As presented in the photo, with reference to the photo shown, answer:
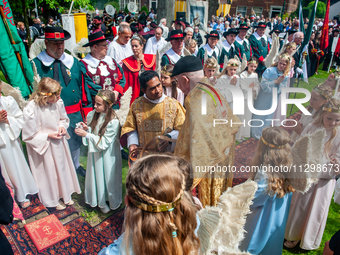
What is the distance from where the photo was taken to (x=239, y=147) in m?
5.03

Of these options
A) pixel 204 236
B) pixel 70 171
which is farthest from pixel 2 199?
pixel 70 171

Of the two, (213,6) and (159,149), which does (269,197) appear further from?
(213,6)

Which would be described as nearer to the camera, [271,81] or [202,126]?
[202,126]

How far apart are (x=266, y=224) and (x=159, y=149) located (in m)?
1.27

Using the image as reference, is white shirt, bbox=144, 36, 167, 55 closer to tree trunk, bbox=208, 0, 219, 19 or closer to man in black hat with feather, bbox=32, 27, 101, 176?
man in black hat with feather, bbox=32, 27, 101, 176

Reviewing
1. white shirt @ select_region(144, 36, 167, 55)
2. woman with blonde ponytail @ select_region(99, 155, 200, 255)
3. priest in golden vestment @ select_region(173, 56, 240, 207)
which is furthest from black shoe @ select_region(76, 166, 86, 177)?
white shirt @ select_region(144, 36, 167, 55)

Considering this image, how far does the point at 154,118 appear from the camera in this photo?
2910 mm

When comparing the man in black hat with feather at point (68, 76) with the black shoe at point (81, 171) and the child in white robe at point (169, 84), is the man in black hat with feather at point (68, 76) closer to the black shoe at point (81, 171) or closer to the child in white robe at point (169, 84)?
the black shoe at point (81, 171)

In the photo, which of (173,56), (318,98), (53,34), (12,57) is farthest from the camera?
(173,56)

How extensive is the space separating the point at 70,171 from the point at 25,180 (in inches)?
21.6

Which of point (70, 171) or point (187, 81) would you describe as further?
point (70, 171)

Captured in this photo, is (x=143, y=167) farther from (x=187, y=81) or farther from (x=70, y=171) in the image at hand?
(x=70, y=171)

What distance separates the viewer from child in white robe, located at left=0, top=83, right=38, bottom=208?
295 cm

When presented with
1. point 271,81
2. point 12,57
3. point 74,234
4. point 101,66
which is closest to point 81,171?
point 74,234
